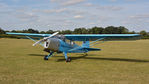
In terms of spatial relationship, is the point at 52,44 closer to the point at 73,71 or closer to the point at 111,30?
the point at 73,71

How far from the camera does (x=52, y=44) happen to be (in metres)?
9.78

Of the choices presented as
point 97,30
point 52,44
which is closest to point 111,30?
point 97,30

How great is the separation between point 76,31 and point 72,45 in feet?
340

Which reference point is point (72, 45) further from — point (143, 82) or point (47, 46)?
point (143, 82)

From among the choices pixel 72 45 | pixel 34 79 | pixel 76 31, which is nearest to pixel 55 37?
pixel 72 45

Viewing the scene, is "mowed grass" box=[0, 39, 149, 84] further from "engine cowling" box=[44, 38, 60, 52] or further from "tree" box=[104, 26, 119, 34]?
"tree" box=[104, 26, 119, 34]

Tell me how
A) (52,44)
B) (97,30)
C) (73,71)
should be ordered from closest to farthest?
(73,71)
(52,44)
(97,30)

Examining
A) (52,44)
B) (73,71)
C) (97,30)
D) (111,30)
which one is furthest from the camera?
(97,30)

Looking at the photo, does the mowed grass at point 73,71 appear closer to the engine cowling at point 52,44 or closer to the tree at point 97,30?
the engine cowling at point 52,44

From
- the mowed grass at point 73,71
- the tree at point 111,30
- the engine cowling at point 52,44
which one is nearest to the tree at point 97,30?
the tree at point 111,30

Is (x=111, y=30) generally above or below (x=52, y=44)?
above

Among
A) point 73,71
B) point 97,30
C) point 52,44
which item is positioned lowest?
point 73,71

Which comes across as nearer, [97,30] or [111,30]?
[111,30]

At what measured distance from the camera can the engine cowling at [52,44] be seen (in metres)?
9.57
